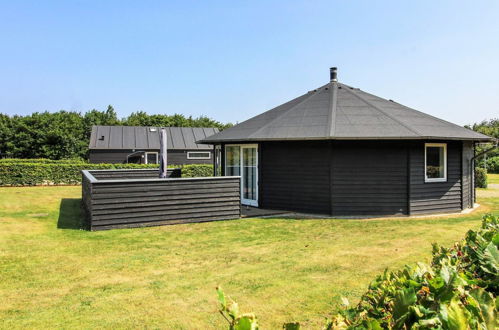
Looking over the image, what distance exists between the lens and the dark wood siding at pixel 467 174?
1251 cm

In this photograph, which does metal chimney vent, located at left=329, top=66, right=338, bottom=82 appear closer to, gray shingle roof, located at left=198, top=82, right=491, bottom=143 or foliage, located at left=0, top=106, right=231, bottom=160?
gray shingle roof, located at left=198, top=82, right=491, bottom=143

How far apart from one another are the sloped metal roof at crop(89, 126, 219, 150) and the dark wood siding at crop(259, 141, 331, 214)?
628 inches

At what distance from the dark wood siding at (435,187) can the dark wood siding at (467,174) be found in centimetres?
44

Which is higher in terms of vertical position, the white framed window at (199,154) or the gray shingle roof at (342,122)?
the gray shingle roof at (342,122)

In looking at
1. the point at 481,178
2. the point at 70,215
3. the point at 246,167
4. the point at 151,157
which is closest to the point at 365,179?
the point at 246,167

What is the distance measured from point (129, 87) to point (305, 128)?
1333 inches

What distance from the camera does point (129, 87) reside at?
40.9 metres

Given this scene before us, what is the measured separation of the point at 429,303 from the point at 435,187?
454 inches

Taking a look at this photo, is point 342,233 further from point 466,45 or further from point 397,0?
point 466,45

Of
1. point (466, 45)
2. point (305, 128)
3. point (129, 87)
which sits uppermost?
point (129, 87)

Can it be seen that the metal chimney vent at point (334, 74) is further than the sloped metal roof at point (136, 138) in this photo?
No

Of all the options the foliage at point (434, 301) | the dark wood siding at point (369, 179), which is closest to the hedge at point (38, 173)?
the dark wood siding at point (369, 179)

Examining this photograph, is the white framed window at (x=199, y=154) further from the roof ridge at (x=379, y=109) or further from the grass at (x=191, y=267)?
the grass at (x=191, y=267)

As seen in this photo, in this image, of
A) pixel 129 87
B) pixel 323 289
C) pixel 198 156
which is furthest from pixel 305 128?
pixel 129 87
